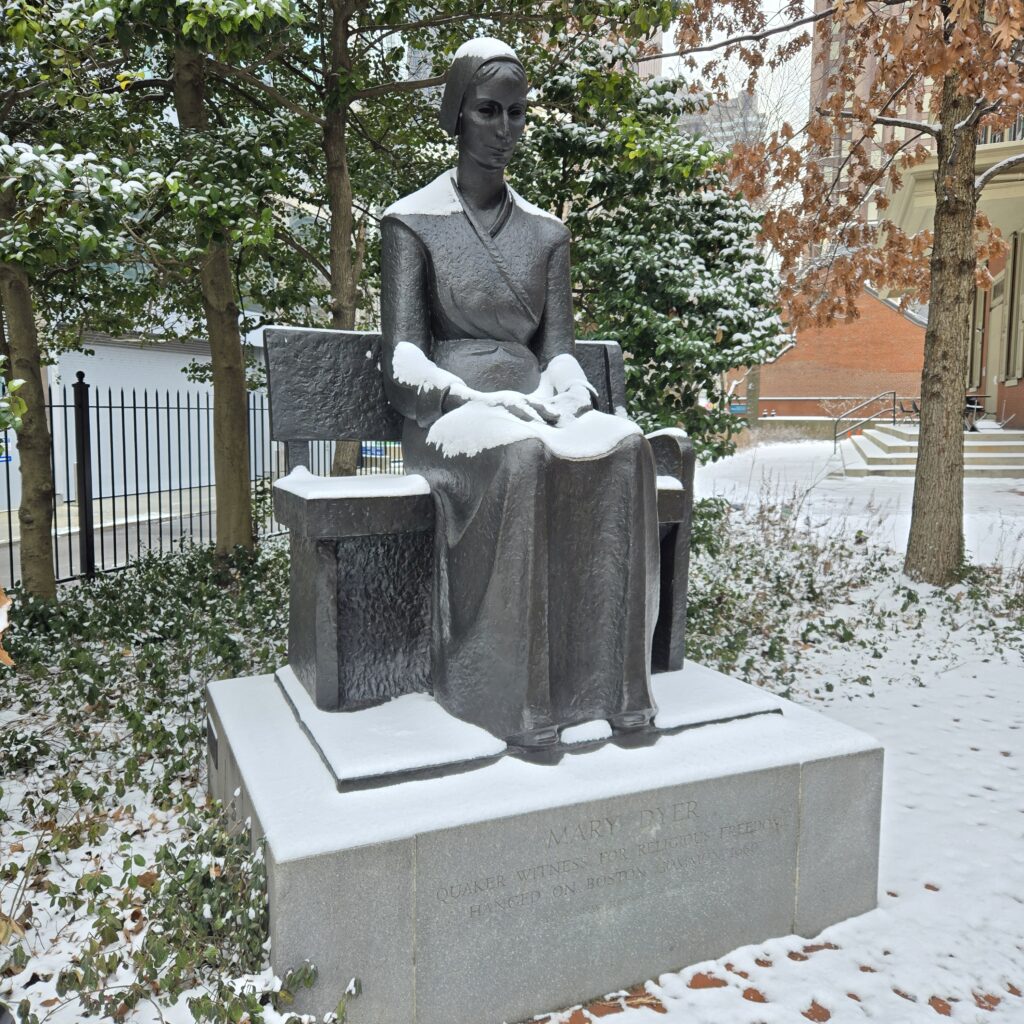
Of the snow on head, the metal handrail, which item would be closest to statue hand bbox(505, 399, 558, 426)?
the snow on head

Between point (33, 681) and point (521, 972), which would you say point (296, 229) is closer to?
point (33, 681)

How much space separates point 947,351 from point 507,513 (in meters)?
5.97

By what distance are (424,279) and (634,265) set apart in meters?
4.24

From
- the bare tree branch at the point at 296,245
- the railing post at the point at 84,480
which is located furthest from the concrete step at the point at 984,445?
the railing post at the point at 84,480

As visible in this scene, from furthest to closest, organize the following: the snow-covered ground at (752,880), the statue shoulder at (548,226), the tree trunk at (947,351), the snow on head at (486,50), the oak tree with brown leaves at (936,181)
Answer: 1. the tree trunk at (947,351)
2. the oak tree with brown leaves at (936,181)
3. the statue shoulder at (548,226)
4. the snow on head at (486,50)
5. the snow-covered ground at (752,880)

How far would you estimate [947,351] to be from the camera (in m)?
7.44

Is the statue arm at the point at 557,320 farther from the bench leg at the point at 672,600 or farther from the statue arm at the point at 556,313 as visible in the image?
the bench leg at the point at 672,600

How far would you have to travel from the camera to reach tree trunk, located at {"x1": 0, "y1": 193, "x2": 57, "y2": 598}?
21.1 ft

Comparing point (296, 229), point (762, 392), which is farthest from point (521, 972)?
point (762, 392)

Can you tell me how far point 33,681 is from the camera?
5.43 meters

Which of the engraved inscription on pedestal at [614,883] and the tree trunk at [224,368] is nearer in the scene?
the engraved inscription on pedestal at [614,883]

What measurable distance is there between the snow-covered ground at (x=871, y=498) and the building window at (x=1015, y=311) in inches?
145

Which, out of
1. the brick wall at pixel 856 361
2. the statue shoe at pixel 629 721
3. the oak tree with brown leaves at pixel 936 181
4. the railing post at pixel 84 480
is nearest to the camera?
the statue shoe at pixel 629 721

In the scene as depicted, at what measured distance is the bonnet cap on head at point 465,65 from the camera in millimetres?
3205
